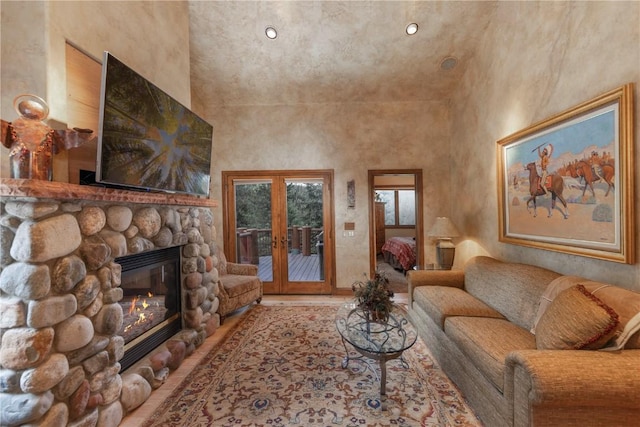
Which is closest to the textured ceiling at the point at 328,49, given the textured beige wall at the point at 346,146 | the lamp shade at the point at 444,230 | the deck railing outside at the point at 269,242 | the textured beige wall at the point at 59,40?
the textured beige wall at the point at 346,146

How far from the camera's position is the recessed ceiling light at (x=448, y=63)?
3716 millimetres

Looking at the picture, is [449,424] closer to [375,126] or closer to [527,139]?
[527,139]

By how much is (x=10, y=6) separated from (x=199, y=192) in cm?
173

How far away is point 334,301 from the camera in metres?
4.20

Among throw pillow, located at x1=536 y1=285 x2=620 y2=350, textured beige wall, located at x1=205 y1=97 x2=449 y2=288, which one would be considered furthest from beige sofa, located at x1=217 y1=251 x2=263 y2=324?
throw pillow, located at x1=536 y1=285 x2=620 y2=350

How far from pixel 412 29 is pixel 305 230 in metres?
3.33

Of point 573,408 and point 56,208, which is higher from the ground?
point 56,208

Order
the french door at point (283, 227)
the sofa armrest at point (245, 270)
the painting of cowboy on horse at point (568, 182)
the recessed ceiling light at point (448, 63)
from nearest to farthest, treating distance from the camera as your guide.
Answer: the painting of cowboy on horse at point (568, 182) < the recessed ceiling light at point (448, 63) < the sofa armrest at point (245, 270) < the french door at point (283, 227)

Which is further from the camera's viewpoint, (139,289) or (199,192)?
(199,192)

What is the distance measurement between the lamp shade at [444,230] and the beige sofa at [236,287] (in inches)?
110

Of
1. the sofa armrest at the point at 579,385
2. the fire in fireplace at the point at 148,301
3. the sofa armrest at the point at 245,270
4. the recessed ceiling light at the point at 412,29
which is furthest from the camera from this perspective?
the sofa armrest at the point at 245,270

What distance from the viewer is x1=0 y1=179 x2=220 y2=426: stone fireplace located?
51.4 inches

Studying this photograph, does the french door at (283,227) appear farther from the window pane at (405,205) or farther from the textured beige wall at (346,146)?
Result: the window pane at (405,205)

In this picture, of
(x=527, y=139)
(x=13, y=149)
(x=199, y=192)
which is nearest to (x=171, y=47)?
(x=199, y=192)
